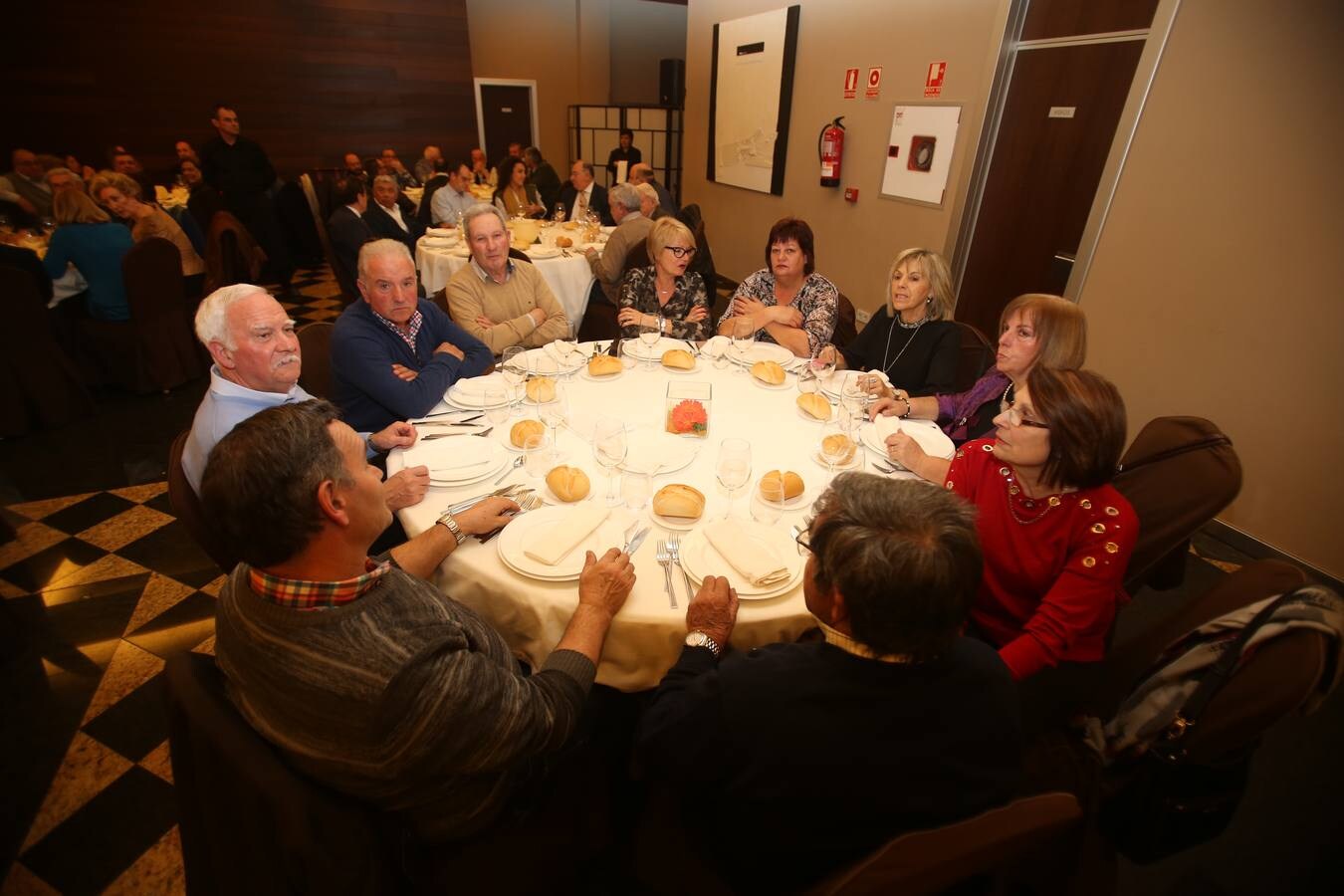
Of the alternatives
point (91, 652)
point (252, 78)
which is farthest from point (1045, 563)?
point (252, 78)

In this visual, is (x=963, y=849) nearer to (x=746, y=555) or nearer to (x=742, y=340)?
(x=746, y=555)

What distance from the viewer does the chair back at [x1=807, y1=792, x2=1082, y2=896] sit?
801mm

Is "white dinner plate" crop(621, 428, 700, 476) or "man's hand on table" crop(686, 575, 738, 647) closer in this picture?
"man's hand on table" crop(686, 575, 738, 647)

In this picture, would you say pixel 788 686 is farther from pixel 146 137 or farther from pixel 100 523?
pixel 146 137

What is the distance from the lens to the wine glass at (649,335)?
9.23ft

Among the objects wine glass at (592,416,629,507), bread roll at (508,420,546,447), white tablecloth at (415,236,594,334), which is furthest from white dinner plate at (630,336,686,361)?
white tablecloth at (415,236,594,334)

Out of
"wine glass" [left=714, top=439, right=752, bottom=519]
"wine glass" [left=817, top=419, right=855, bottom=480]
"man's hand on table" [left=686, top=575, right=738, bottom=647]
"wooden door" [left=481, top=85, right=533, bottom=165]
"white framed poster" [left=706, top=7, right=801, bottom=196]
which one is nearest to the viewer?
"man's hand on table" [left=686, top=575, right=738, bottom=647]

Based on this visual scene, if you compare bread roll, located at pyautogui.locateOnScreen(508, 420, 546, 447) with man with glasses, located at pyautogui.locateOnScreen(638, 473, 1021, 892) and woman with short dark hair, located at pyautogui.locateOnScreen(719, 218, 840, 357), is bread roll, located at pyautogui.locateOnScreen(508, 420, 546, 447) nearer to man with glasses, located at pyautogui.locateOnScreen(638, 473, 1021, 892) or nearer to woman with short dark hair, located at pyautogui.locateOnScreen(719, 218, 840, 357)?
man with glasses, located at pyautogui.locateOnScreen(638, 473, 1021, 892)

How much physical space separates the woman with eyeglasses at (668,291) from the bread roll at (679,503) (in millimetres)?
1854

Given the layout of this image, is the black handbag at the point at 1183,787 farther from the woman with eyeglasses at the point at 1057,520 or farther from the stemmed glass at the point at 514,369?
the stemmed glass at the point at 514,369

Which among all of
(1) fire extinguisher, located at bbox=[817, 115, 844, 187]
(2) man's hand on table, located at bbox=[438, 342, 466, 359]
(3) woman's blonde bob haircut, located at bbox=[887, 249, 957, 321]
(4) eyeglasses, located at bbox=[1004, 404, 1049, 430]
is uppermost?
(1) fire extinguisher, located at bbox=[817, 115, 844, 187]

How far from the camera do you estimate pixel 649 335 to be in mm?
3004

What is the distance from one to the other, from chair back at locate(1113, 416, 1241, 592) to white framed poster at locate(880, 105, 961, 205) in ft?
12.3

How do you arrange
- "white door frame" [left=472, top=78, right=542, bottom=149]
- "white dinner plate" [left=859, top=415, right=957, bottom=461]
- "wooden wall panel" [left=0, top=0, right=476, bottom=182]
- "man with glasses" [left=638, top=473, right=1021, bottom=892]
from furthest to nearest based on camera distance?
"white door frame" [left=472, top=78, right=542, bottom=149] < "wooden wall panel" [left=0, top=0, right=476, bottom=182] < "white dinner plate" [left=859, top=415, right=957, bottom=461] < "man with glasses" [left=638, top=473, right=1021, bottom=892]
